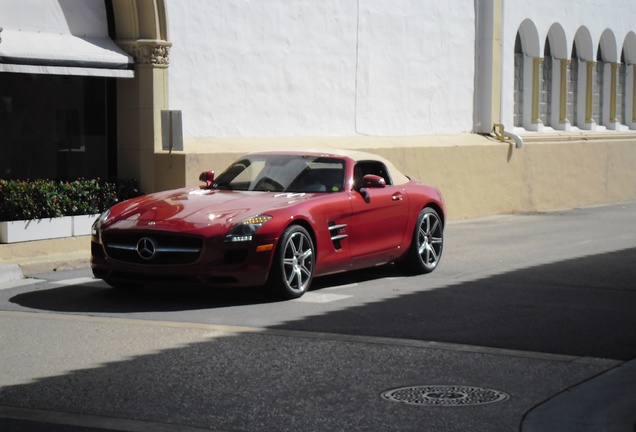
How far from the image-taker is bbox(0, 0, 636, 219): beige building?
55.4 ft

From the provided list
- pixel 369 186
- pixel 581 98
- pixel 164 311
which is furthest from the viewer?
pixel 581 98

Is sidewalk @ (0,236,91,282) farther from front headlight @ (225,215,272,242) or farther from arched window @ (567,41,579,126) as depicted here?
→ arched window @ (567,41,579,126)

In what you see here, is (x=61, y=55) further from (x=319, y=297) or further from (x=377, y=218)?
(x=319, y=297)

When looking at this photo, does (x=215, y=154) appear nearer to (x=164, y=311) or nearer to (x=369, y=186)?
(x=369, y=186)

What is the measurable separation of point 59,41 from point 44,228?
290 cm

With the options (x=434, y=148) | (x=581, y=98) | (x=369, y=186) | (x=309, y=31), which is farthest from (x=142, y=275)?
(x=581, y=98)

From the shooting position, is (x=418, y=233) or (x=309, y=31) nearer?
(x=418, y=233)

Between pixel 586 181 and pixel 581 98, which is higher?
pixel 581 98

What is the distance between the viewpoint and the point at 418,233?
13.5 m

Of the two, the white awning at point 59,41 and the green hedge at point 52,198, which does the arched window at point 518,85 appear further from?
the green hedge at point 52,198

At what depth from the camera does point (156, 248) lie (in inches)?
439

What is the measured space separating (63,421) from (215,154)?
11046 millimetres

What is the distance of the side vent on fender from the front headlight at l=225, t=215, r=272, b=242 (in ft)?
3.66

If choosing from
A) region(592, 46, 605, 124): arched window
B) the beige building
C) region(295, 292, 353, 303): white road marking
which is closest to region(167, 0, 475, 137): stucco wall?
the beige building
